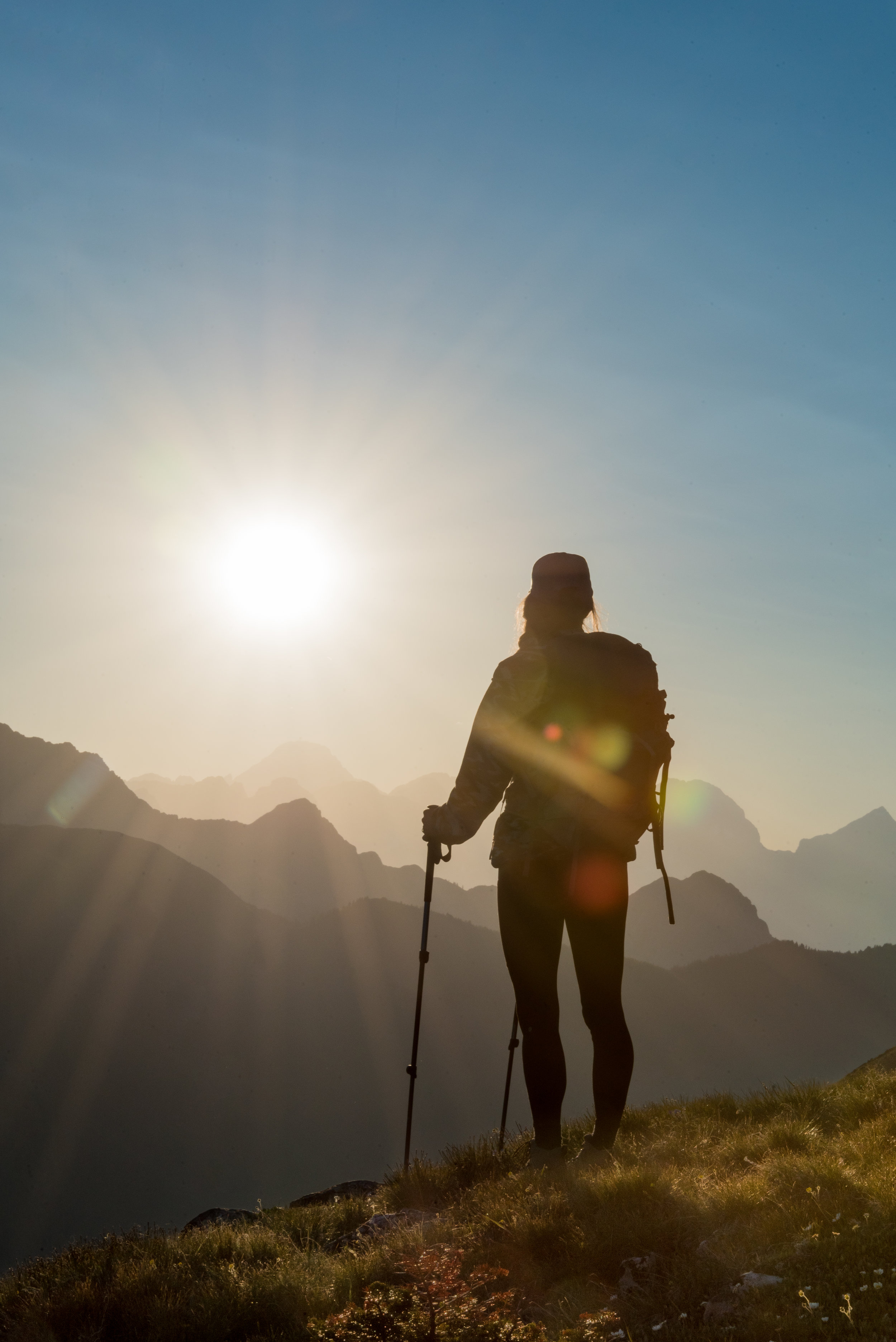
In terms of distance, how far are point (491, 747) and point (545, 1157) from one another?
255 centimetres

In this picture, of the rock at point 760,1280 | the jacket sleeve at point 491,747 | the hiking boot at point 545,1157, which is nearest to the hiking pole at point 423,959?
the jacket sleeve at point 491,747

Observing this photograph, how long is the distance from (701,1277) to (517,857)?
2.36 metres

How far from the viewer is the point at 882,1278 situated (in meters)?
2.98

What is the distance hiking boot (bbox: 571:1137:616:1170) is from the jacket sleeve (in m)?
1.99

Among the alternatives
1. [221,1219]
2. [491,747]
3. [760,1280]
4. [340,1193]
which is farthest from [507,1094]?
[760,1280]

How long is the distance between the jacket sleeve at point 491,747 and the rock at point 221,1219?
348cm

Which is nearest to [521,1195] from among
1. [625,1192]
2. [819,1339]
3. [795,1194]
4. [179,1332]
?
[625,1192]

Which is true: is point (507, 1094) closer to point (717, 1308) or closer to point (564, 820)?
point (564, 820)

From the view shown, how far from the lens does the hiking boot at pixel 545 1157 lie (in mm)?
5223

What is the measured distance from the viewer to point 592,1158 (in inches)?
210

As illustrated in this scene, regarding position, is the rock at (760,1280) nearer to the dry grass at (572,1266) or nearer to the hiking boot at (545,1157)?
the dry grass at (572,1266)

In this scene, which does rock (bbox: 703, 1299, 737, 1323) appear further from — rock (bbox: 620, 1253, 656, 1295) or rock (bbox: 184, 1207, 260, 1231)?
rock (bbox: 184, 1207, 260, 1231)

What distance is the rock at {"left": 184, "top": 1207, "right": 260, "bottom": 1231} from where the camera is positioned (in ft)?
21.4

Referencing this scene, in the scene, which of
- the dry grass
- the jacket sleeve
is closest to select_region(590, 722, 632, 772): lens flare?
the jacket sleeve
